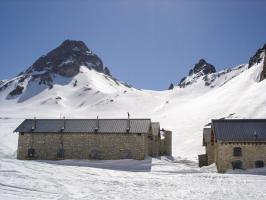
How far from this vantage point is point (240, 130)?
3894 cm

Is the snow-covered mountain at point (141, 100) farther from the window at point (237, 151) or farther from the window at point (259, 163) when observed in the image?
the window at point (259, 163)

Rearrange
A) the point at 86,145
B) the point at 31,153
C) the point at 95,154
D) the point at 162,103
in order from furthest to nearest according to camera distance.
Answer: the point at 162,103 → the point at 31,153 → the point at 86,145 → the point at 95,154

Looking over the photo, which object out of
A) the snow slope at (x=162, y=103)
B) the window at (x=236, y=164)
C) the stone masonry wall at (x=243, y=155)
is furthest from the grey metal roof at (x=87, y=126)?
the window at (x=236, y=164)

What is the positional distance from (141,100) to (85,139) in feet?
374

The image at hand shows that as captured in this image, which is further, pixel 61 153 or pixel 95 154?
pixel 61 153

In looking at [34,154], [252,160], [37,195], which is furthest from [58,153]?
[37,195]

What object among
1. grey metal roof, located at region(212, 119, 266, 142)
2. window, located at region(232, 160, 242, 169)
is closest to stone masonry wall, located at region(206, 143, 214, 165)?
grey metal roof, located at region(212, 119, 266, 142)

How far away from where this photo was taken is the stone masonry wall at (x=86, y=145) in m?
43.4

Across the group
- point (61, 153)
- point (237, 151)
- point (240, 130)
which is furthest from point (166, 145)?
point (237, 151)

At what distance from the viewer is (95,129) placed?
44.7m

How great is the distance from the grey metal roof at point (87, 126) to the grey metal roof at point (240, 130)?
9.01m

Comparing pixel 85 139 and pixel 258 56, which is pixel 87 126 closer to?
pixel 85 139

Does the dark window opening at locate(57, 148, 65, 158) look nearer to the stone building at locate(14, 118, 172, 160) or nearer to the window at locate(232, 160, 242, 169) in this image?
the stone building at locate(14, 118, 172, 160)

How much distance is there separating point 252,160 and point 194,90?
458 ft
